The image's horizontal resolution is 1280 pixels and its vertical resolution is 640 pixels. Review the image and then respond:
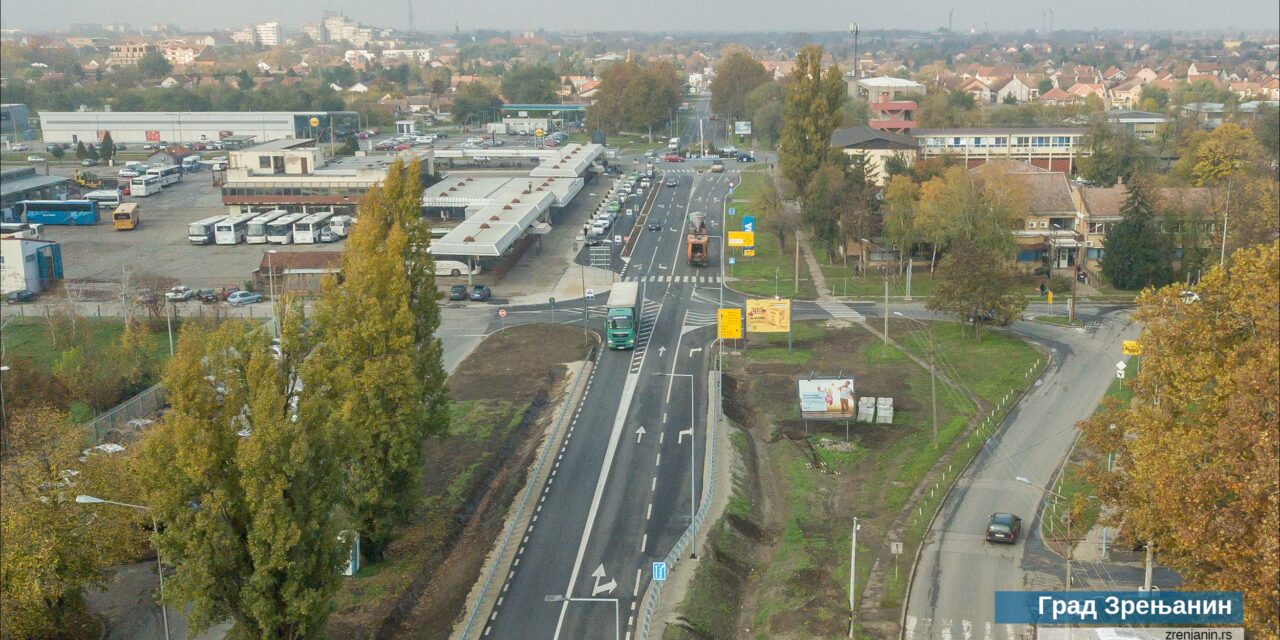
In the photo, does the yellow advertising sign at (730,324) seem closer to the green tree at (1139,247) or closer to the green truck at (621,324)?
the green truck at (621,324)

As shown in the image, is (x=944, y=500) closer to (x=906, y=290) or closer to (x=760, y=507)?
(x=760, y=507)

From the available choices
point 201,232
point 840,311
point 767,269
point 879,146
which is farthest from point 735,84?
point 840,311

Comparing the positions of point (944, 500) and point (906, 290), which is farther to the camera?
point (906, 290)

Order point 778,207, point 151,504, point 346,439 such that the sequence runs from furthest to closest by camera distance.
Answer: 1. point 778,207
2. point 346,439
3. point 151,504

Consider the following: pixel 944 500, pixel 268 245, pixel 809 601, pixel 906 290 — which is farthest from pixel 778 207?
pixel 809 601

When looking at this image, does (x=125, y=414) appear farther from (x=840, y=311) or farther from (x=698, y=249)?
(x=698, y=249)
